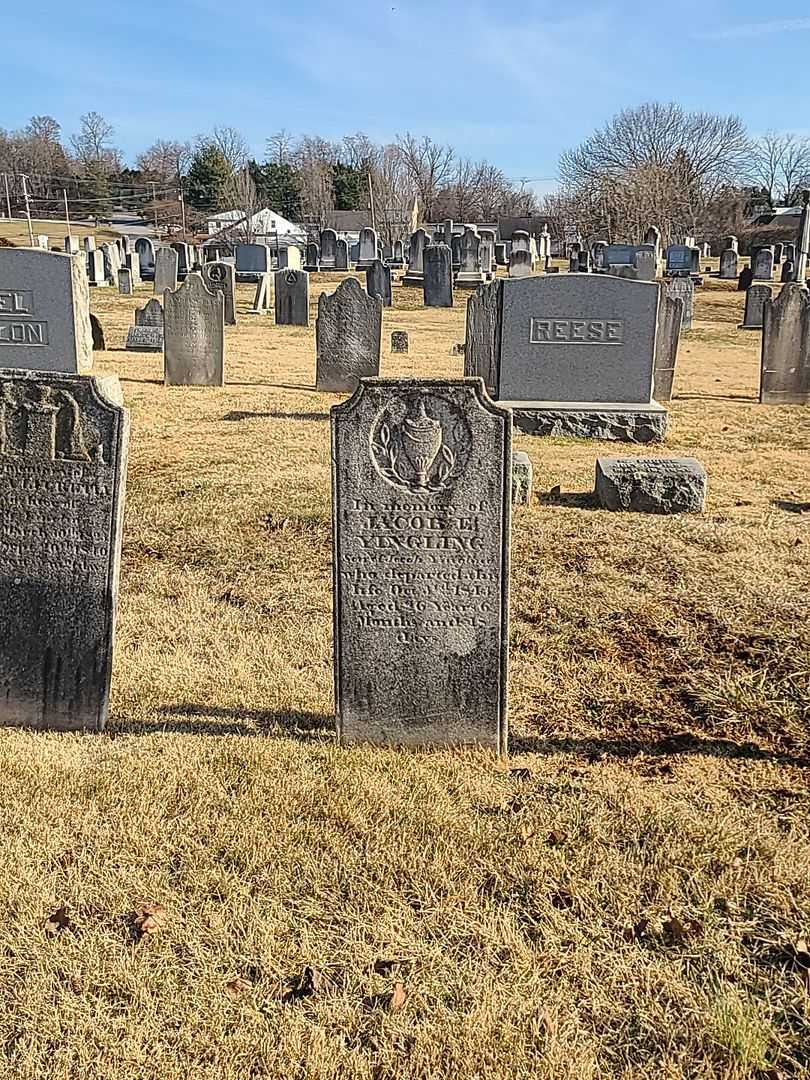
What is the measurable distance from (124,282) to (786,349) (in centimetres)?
2320

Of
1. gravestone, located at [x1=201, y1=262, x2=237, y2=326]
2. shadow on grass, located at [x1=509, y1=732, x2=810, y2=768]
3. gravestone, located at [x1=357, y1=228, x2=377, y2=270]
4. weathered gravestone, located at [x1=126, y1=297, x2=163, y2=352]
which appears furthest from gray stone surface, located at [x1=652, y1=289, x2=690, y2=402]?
gravestone, located at [x1=357, y1=228, x2=377, y2=270]

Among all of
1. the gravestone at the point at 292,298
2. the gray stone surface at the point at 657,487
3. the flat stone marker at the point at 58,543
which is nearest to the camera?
the flat stone marker at the point at 58,543

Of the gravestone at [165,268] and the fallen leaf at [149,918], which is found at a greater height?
the gravestone at [165,268]

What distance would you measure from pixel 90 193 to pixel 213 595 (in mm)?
86236

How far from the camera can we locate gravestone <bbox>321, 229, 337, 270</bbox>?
149 ft

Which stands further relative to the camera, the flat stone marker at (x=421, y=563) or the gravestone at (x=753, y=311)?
the gravestone at (x=753, y=311)

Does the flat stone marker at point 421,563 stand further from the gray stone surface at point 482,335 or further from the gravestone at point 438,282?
the gravestone at point 438,282

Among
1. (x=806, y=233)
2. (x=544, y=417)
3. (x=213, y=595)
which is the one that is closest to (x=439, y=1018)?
(x=213, y=595)

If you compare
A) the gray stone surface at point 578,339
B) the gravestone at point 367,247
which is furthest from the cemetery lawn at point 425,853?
the gravestone at point 367,247

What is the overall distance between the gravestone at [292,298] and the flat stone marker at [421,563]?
19380 millimetres

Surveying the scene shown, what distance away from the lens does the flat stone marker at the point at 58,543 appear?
3844 millimetres

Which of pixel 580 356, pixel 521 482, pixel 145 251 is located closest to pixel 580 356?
pixel 580 356

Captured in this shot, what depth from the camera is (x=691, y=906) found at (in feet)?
9.57

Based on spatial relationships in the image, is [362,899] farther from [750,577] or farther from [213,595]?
[750,577]
